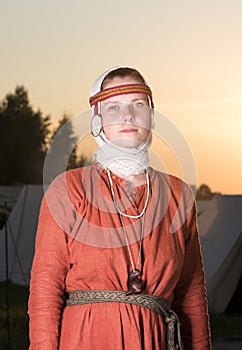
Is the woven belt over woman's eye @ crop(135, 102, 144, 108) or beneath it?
beneath

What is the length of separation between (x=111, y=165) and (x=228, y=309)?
8.79m

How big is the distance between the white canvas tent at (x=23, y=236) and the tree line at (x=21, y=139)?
22.3 m

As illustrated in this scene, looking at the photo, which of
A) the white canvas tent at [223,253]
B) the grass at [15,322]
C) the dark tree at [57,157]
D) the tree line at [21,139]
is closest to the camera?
the dark tree at [57,157]

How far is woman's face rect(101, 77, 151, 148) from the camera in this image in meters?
2.56

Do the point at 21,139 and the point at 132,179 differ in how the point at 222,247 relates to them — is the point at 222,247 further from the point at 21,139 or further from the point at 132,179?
A: the point at 21,139

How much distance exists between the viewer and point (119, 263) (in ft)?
8.27

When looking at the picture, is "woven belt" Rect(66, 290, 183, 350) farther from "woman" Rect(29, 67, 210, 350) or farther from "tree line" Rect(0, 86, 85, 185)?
"tree line" Rect(0, 86, 85, 185)

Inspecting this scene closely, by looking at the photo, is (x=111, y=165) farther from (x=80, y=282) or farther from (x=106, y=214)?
(x=80, y=282)

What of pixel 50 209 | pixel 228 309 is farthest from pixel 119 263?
pixel 228 309

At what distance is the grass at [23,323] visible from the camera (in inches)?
341

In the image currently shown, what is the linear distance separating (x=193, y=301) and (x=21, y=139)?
Result: 1580 inches

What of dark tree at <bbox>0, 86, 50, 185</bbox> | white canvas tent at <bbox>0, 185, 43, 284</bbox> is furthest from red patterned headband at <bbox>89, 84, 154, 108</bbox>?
dark tree at <bbox>0, 86, 50, 185</bbox>

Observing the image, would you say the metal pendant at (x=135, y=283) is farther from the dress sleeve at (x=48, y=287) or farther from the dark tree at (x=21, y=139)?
the dark tree at (x=21, y=139)

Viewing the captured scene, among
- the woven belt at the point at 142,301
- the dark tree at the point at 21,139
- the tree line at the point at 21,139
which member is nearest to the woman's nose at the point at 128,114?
the woven belt at the point at 142,301
